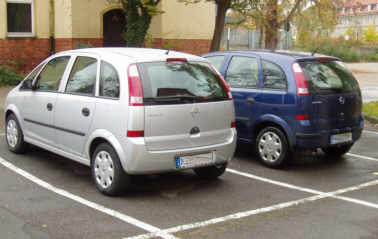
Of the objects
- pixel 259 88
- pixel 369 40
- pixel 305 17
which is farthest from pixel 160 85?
pixel 369 40

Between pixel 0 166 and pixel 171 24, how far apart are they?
45.2ft

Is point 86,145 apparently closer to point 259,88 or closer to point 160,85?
point 160,85

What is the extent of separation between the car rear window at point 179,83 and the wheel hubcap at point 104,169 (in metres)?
0.85

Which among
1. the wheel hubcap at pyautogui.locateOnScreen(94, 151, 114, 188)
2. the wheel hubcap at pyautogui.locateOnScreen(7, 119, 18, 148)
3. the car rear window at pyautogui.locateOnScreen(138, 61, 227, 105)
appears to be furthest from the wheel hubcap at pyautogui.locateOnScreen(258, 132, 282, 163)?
the wheel hubcap at pyautogui.locateOnScreen(7, 119, 18, 148)

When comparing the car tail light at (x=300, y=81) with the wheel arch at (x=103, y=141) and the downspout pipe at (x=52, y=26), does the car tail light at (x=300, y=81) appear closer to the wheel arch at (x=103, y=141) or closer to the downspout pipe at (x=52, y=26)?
the wheel arch at (x=103, y=141)

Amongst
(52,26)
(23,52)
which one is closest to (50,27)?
(52,26)

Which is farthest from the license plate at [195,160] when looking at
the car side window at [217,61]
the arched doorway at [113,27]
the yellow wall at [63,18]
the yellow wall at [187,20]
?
the yellow wall at [187,20]

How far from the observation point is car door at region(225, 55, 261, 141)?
26.6ft

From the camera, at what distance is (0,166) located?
7508 millimetres

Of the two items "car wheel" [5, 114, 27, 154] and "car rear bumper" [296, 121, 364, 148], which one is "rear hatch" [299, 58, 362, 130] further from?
"car wheel" [5, 114, 27, 154]

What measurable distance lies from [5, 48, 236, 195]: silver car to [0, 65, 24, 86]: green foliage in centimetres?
1047

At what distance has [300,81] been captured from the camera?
24.6 feet

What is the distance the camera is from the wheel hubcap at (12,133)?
322 inches

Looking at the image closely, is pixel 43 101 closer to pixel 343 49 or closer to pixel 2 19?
pixel 2 19
